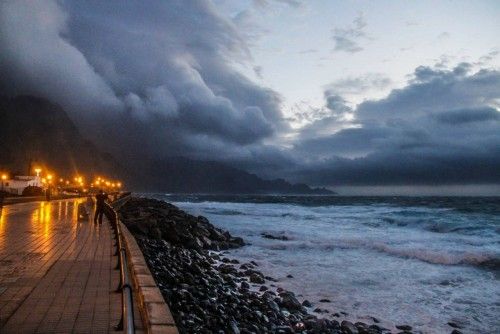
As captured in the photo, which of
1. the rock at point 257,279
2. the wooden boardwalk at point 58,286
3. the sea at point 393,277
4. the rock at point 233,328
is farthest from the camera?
the rock at point 257,279

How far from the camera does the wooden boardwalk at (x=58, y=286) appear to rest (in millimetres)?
5267

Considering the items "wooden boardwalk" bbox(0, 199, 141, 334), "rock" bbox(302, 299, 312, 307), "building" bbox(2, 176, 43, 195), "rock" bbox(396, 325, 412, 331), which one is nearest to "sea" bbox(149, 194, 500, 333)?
"rock" bbox(396, 325, 412, 331)

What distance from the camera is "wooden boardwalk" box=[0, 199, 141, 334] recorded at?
17.3 ft

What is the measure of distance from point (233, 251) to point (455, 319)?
41.1 ft

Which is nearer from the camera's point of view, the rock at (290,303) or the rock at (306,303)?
the rock at (290,303)

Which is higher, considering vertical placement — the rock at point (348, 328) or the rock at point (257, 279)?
the rock at point (257, 279)

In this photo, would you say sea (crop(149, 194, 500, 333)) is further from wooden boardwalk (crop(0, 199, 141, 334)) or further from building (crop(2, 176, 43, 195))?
building (crop(2, 176, 43, 195))

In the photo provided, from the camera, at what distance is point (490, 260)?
20266 mm

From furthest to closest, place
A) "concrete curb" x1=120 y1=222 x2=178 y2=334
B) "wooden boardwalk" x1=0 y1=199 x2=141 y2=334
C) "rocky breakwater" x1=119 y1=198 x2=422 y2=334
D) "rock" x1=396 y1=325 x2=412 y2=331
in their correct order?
"rock" x1=396 y1=325 x2=412 y2=331 → "rocky breakwater" x1=119 y1=198 x2=422 y2=334 → "wooden boardwalk" x1=0 y1=199 x2=141 y2=334 → "concrete curb" x1=120 y1=222 x2=178 y2=334

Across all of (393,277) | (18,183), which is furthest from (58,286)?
(18,183)

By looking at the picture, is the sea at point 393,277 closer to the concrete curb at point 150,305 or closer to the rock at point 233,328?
the rock at point 233,328

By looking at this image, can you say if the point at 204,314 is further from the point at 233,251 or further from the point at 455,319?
the point at 233,251

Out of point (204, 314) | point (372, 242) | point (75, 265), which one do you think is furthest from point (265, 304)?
point (372, 242)

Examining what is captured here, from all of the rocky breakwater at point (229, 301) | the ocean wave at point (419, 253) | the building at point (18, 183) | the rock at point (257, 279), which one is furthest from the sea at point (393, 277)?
the building at point (18, 183)
